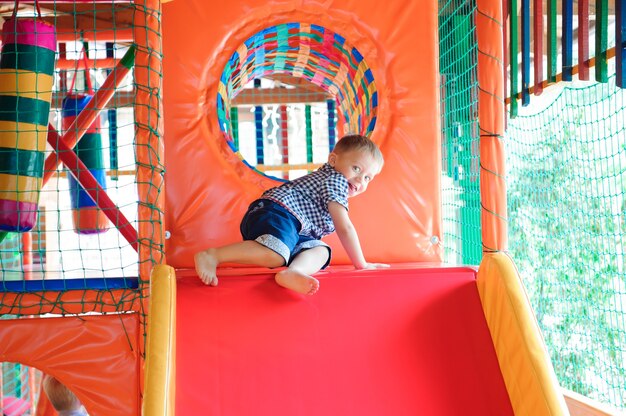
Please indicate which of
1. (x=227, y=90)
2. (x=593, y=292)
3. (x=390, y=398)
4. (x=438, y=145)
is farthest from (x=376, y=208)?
(x=593, y=292)

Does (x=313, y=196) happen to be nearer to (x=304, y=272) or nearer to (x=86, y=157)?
(x=304, y=272)

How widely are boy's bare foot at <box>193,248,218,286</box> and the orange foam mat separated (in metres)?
0.04

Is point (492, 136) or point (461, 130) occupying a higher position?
point (461, 130)

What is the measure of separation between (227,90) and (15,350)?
1.47 meters

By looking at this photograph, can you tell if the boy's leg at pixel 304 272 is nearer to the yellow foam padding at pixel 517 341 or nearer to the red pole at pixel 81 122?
the yellow foam padding at pixel 517 341

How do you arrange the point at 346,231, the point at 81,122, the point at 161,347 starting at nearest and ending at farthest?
the point at 161,347 → the point at 346,231 → the point at 81,122

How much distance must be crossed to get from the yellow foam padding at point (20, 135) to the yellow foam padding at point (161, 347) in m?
0.61

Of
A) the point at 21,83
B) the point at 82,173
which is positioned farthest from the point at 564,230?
the point at 21,83

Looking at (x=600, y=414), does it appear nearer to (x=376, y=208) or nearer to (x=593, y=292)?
(x=376, y=208)

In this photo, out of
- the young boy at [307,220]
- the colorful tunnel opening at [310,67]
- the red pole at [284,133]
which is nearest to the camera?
the young boy at [307,220]

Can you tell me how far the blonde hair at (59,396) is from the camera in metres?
2.88

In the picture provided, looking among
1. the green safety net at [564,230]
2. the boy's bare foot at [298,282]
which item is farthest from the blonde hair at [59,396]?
the green safety net at [564,230]

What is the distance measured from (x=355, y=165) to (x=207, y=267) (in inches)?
25.3

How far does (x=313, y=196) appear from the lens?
7.83 ft
